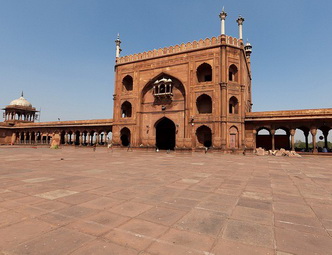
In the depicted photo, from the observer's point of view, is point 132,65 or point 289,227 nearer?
point 289,227

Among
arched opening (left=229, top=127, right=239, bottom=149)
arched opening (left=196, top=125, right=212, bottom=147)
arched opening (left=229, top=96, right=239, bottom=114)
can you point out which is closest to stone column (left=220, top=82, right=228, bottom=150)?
arched opening (left=229, top=127, right=239, bottom=149)

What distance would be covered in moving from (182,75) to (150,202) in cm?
2246

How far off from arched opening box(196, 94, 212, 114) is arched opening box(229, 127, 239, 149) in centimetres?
372

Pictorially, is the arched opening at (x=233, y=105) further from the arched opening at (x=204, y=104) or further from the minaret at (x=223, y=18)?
the minaret at (x=223, y=18)

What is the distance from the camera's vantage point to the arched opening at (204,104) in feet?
79.7

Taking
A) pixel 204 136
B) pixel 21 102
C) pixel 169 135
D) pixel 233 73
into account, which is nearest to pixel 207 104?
pixel 204 136

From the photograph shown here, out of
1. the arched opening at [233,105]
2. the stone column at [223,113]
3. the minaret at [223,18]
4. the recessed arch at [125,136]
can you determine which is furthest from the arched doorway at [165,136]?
the minaret at [223,18]

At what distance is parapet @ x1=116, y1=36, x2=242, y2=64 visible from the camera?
2342cm

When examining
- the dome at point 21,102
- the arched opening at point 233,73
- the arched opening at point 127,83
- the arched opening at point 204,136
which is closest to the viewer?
the arched opening at point 204,136

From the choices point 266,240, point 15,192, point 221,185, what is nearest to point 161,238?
point 266,240

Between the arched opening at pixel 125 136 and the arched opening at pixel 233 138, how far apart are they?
1488cm

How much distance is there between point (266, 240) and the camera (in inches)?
104

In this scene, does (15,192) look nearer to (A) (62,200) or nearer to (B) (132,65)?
(A) (62,200)

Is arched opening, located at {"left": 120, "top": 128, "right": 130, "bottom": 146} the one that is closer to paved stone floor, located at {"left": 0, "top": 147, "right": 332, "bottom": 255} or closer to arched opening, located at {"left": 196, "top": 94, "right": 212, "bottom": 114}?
arched opening, located at {"left": 196, "top": 94, "right": 212, "bottom": 114}
